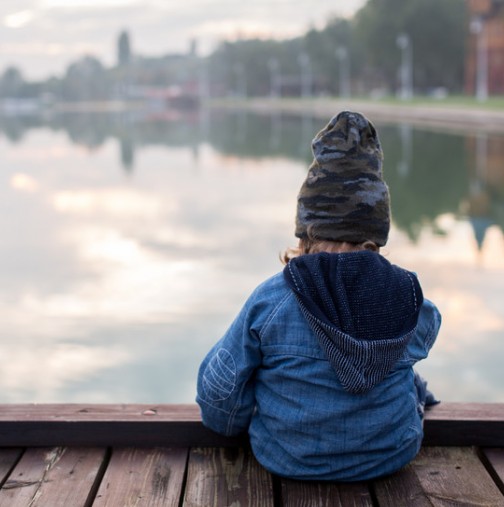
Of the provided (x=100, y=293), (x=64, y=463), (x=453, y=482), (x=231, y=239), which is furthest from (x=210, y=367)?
(x=231, y=239)

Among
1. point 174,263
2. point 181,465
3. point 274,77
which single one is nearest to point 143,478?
point 181,465

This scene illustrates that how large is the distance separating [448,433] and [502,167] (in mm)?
12137

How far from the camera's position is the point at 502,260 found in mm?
7086

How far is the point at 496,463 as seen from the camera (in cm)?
232

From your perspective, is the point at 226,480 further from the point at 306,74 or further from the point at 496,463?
the point at 306,74

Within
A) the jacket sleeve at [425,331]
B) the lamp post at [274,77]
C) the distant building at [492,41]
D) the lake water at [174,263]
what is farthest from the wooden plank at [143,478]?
the lamp post at [274,77]

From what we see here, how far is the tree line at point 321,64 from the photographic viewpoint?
190ft

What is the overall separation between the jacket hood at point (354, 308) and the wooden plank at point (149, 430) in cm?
47

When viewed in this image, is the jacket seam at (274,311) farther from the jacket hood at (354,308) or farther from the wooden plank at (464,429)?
the wooden plank at (464,429)

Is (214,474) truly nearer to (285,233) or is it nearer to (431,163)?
(285,233)

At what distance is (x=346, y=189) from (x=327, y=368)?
1.24 feet

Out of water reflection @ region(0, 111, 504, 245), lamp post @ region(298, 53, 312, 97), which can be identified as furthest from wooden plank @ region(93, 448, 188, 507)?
lamp post @ region(298, 53, 312, 97)

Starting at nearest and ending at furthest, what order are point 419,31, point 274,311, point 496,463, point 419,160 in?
point 274,311 → point 496,463 → point 419,160 → point 419,31

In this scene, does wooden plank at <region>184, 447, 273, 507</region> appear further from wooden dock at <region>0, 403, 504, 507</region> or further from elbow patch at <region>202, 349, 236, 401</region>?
elbow patch at <region>202, 349, 236, 401</region>
